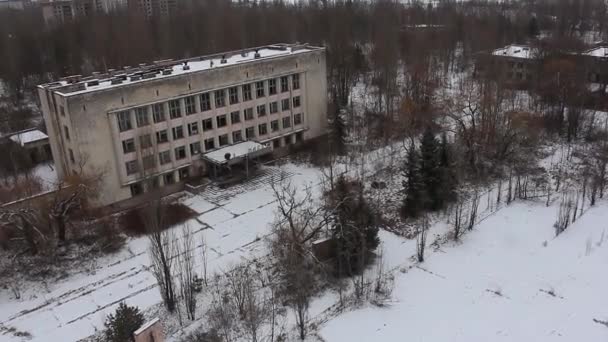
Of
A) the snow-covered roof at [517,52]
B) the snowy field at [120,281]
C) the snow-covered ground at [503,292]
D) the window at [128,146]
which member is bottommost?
the snow-covered ground at [503,292]

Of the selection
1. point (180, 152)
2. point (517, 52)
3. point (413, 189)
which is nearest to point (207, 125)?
point (180, 152)

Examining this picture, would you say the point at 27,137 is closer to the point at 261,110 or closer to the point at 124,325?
the point at 261,110

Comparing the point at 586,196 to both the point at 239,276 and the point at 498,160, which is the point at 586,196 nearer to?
the point at 498,160

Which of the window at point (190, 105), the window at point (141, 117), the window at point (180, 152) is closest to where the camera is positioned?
the window at point (141, 117)

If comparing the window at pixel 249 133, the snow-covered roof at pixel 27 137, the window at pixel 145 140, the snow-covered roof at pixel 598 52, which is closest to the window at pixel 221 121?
the window at pixel 249 133

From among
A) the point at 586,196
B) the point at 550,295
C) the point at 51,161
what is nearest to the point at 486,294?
the point at 550,295

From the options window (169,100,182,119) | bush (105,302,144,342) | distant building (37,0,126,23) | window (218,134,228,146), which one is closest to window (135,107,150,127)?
window (169,100,182,119)

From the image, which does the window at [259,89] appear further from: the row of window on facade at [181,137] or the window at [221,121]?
the window at [221,121]

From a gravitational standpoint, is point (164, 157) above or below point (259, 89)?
below
